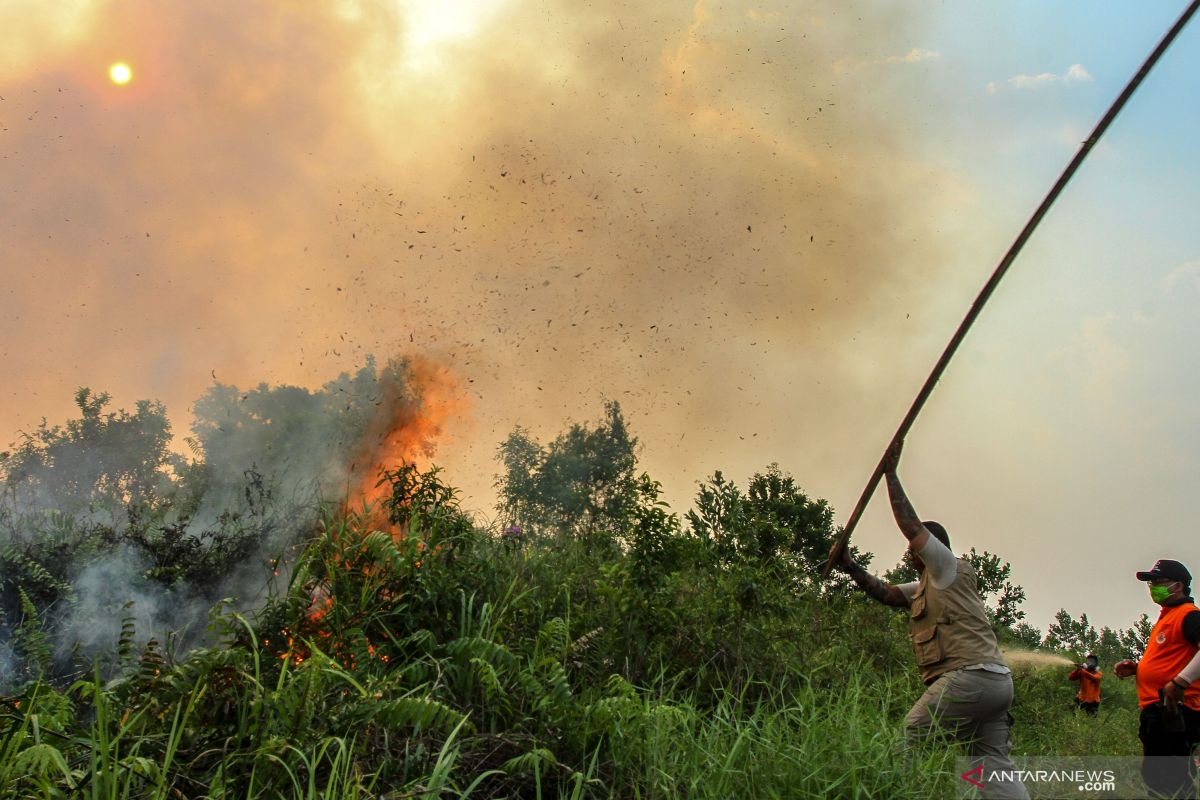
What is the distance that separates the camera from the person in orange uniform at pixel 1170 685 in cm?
584

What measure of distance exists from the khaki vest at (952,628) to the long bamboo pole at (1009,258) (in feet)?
2.85

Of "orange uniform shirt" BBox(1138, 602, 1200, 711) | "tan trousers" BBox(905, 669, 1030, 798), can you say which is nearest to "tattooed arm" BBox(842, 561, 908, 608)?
"tan trousers" BBox(905, 669, 1030, 798)

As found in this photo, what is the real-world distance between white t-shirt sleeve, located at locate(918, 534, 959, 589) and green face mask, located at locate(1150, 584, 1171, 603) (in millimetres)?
1975

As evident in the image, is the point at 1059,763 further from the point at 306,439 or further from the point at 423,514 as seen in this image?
the point at 306,439

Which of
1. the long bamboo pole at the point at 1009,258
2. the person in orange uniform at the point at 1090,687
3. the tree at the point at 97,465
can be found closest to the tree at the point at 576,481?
the long bamboo pole at the point at 1009,258

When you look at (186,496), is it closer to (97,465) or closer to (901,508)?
(97,465)

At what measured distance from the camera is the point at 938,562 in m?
5.70

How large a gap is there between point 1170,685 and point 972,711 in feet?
5.35

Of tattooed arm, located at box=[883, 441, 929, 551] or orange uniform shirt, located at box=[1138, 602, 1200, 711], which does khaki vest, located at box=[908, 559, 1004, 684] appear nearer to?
tattooed arm, located at box=[883, 441, 929, 551]

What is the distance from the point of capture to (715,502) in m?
9.78

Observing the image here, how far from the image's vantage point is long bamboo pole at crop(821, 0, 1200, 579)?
575 cm

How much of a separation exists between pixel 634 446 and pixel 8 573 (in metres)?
7.20

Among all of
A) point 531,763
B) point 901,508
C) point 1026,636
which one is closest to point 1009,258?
point 901,508

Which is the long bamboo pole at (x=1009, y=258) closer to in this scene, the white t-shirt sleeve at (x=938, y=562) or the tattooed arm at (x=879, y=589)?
the tattooed arm at (x=879, y=589)
